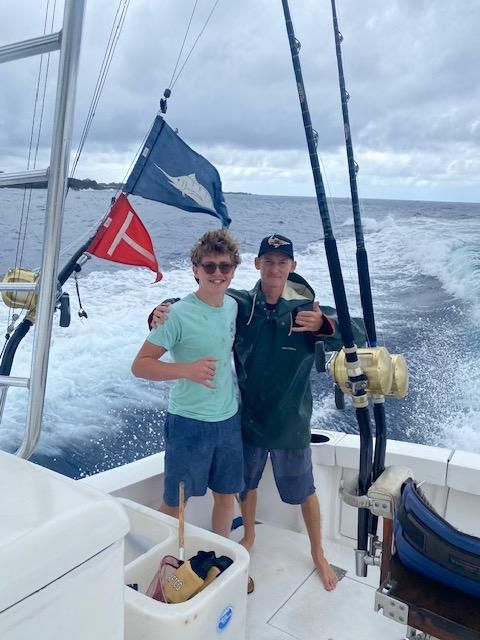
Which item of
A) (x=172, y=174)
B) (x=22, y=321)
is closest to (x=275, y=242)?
(x=22, y=321)

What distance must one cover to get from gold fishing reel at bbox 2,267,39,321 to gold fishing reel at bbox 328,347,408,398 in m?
0.83

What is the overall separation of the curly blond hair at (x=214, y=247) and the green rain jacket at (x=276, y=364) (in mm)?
193

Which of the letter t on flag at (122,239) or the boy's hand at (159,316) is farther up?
the letter t on flag at (122,239)

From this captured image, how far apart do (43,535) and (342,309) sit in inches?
46.2

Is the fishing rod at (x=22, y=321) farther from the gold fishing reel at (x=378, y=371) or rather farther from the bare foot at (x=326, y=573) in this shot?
the bare foot at (x=326, y=573)

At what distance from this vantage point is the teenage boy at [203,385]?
1.71 metres

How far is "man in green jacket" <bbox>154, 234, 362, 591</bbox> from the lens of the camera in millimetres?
1863

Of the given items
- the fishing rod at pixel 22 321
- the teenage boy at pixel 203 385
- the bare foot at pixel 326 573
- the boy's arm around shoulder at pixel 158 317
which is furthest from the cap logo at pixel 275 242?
the bare foot at pixel 326 573

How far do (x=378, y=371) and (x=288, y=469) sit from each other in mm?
664

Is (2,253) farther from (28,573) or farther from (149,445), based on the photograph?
(28,573)

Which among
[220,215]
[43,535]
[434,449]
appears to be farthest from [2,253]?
[43,535]

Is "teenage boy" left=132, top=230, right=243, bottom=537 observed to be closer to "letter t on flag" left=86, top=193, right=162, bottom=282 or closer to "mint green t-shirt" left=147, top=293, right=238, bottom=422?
"mint green t-shirt" left=147, top=293, right=238, bottom=422

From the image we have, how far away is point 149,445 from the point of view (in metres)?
4.48

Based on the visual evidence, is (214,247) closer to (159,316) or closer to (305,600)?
(159,316)
